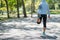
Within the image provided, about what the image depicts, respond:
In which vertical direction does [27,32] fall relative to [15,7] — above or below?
above

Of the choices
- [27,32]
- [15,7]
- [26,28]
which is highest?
[27,32]

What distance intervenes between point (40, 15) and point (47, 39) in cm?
177

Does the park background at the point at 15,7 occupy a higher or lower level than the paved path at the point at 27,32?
lower

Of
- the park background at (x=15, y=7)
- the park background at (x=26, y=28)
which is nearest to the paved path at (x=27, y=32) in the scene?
the park background at (x=26, y=28)

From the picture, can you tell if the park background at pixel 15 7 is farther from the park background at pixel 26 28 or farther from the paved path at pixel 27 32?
the paved path at pixel 27 32

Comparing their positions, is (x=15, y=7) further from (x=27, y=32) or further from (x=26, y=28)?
(x=27, y=32)

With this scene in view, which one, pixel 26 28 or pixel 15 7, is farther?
pixel 15 7

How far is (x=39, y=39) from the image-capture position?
9969 millimetres

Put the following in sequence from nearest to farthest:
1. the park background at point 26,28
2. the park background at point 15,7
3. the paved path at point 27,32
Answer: the paved path at point 27,32
the park background at point 26,28
the park background at point 15,7

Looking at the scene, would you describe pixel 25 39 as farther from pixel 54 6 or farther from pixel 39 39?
pixel 54 6

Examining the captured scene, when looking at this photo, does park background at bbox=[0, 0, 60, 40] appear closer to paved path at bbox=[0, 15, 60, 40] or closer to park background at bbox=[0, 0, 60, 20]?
paved path at bbox=[0, 15, 60, 40]

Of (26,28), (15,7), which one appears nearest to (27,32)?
(26,28)

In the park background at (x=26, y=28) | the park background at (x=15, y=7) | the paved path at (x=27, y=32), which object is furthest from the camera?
the park background at (x=15, y=7)

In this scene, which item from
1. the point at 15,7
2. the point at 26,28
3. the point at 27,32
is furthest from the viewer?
the point at 15,7
